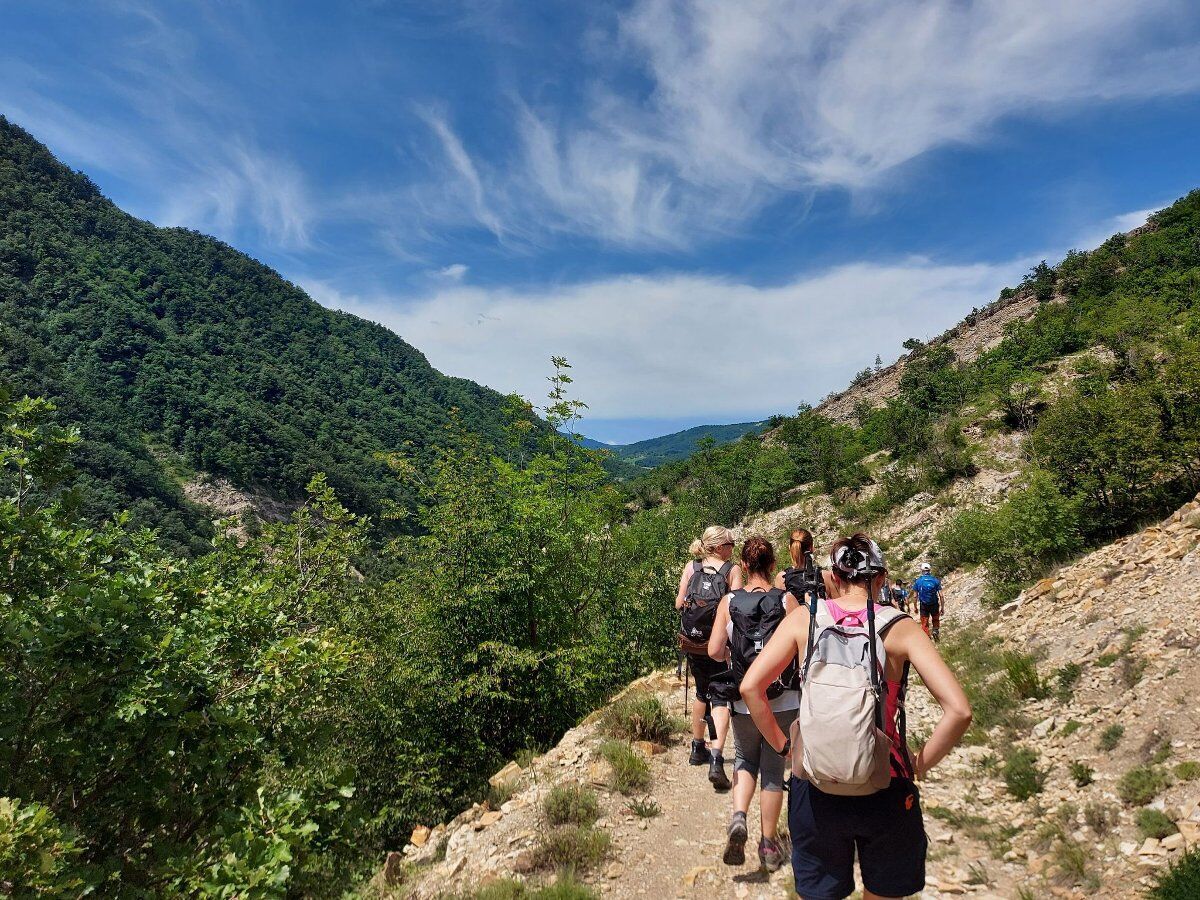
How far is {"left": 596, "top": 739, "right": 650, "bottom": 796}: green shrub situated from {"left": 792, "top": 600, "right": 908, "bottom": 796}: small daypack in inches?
156

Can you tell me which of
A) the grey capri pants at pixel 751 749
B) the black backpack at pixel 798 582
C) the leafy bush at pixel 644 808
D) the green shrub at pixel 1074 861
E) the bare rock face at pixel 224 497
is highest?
the bare rock face at pixel 224 497

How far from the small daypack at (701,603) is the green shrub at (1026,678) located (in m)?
5.33

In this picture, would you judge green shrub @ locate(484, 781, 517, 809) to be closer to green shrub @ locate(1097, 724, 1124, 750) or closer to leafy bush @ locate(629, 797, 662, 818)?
leafy bush @ locate(629, 797, 662, 818)

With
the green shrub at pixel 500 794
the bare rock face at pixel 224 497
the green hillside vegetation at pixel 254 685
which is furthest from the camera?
the bare rock face at pixel 224 497

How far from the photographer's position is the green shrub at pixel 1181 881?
3377 mm

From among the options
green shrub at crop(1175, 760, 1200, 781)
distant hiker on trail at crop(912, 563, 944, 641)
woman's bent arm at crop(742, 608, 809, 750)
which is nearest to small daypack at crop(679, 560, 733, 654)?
woman's bent arm at crop(742, 608, 809, 750)

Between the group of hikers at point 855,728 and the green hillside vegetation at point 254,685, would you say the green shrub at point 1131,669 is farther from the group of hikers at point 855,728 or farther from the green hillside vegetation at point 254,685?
the green hillside vegetation at point 254,685

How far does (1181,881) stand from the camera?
11.4 ft

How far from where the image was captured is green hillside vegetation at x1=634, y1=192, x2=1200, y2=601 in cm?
1406

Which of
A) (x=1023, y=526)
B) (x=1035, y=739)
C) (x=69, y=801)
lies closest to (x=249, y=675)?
(x=69, y=801)

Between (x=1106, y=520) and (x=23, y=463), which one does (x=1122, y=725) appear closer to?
(x=23, y=463)

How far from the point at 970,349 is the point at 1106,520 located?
164 ft

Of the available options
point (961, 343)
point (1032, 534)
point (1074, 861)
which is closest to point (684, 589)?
point (1074, 861)

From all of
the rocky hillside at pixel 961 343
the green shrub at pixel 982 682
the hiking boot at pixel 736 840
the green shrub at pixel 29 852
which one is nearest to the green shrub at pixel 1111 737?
the green shrub at pixel 982 682
